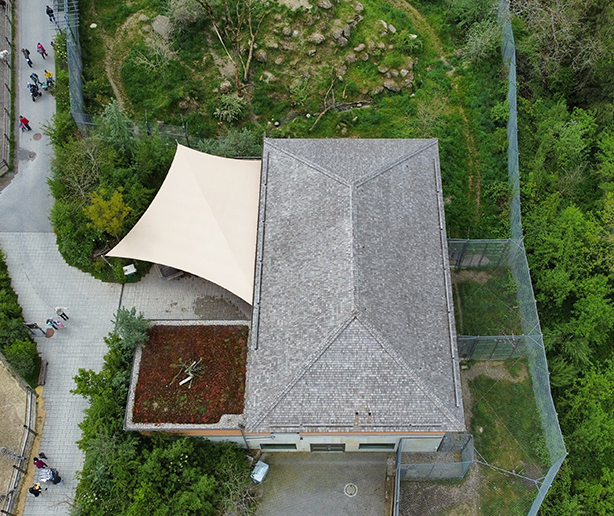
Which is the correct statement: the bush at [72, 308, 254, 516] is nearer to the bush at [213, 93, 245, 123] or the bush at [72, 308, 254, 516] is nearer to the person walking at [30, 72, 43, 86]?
the bush at [213, 93, 245, 123]

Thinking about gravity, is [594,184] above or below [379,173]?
below

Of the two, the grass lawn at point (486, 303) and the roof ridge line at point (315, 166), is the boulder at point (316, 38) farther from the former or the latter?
the grass lawn at point (486, 303)

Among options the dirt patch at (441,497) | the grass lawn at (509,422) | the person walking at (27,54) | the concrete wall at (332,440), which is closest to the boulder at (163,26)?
the person walking at (27,54)

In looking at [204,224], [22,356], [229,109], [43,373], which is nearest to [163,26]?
[229,109]

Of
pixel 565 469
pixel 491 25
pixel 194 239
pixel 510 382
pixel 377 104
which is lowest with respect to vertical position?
pixel 565 469

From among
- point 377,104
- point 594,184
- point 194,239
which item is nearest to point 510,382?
point 594,184

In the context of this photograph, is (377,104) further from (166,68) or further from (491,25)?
(166,68)

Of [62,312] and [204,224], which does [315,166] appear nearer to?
[204,224]
